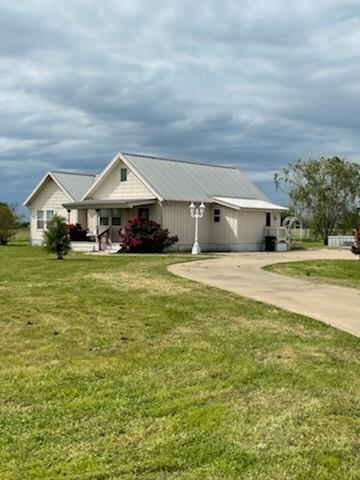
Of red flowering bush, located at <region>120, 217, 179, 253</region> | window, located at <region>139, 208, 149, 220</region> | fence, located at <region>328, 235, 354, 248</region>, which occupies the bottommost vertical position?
fence, located at <region>328, 235, 354, 248</region>

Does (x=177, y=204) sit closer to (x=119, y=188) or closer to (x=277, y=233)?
(x=119, y=188)

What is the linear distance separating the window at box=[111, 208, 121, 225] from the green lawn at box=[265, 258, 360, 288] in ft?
43.4

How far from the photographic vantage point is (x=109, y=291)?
40.0 ft

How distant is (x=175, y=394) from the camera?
17.9 ft

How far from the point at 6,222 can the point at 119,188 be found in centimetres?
976

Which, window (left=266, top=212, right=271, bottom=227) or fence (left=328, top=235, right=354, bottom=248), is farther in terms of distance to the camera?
fence (left=328, top=235, right=354, bottom=248)

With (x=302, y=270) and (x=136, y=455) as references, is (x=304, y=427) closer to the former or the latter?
(x=136, y=455)

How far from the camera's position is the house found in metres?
31.2

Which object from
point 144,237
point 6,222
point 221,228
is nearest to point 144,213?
point 144,237

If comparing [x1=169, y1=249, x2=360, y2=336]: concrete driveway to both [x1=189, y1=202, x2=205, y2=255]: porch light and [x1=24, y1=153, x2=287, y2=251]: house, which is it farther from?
[x1=24, y1=153, x2=287, y2=251]: house

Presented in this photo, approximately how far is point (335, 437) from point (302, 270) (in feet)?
48.7

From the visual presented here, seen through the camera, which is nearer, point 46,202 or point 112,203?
point 112,203

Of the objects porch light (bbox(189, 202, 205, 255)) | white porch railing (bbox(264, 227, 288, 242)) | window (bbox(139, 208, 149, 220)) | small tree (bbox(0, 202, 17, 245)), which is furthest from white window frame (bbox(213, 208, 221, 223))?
small tree (bbox(0, 202, 17, 245))

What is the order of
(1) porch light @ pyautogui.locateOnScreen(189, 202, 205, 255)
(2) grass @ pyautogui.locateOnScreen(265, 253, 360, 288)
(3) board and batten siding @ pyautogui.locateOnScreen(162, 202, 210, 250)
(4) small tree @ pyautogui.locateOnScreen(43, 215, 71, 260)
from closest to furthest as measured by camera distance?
1. (2) grass @ pyautogui.locateOnScreen(265, 253, 360, 288)
2. (4) small tree @ pyautogui.locateOnScreen(43, 215, 71, 260)
3. (1) porch light @ pyautogui.locateOnScreen(189, 202, 205, 255)
4. (3) board and batten siding @ pyautogui.locateOnScreen(162, 202, 210, 250)
